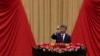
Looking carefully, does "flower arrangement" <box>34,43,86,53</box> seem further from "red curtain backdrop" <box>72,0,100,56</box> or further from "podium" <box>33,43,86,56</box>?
"red curtain backdrop" <box>72,0,100,56</box>

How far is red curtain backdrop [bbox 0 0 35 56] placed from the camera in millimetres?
5145

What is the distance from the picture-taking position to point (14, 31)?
561 cm

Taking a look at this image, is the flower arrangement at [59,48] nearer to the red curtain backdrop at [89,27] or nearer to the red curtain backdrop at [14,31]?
the red curtain backdrop at [14,31]

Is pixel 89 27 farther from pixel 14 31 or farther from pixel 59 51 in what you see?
pixel 59 51

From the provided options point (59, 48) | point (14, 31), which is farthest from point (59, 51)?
point (14, 31)

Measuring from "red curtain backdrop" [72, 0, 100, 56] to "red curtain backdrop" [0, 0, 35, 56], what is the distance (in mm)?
1091

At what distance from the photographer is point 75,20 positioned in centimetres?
694

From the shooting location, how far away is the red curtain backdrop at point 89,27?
5672 mm

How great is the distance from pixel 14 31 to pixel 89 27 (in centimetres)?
160

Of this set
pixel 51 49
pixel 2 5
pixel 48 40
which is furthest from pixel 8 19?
pixel 48 40

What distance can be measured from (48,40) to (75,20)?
32.6 inches

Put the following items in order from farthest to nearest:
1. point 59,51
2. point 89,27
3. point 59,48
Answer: point 89,27, point 59,48, point 59,51

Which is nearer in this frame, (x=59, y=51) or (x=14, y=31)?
(x=59, y=51)

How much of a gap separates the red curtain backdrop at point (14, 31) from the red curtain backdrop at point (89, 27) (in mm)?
1091
